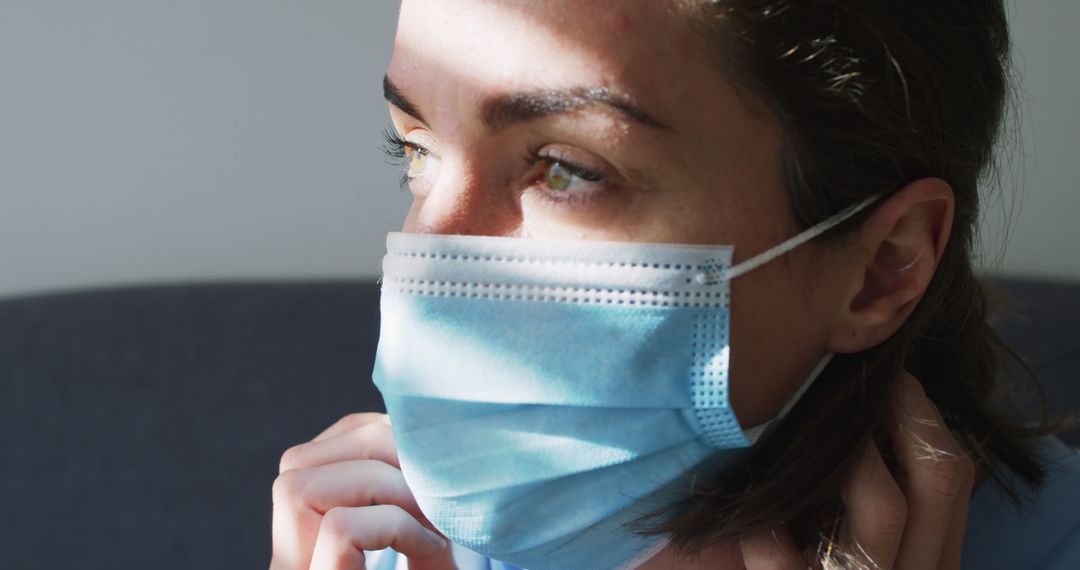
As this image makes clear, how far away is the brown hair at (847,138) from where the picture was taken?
1015 mm

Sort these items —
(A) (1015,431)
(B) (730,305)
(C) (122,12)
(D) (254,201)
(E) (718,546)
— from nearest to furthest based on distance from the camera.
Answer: (B) (730,305)
(E) (718,546)
(A) (1015,431)
(C) (122,12)
(D) (254,201)

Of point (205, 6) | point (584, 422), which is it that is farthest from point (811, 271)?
point (205, 6)

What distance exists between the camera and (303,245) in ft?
7.49

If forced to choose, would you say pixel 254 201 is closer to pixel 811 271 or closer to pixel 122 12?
pixel 122 12

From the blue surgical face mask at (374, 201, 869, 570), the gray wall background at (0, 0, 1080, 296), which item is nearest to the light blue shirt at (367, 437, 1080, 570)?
the blue surgical face mask at (374, 201, 869, 570)

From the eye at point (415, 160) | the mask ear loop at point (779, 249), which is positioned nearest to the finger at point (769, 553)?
the mask ear loop at point (779, 249)

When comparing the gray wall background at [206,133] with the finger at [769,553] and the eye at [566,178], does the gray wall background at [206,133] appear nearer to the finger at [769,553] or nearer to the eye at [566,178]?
the finger at [769,553]

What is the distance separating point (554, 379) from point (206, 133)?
135 cm

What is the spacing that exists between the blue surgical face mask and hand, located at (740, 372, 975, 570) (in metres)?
0.14

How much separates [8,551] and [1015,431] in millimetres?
1811

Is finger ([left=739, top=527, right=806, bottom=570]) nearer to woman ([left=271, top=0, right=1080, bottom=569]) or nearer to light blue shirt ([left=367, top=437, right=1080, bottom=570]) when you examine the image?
woman ([left=271, top=0, right=1080, bottom=569])

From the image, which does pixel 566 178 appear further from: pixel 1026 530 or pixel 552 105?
pixel 1026 530

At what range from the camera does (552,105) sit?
1.00 m

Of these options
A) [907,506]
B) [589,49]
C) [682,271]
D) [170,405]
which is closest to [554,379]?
[682,271]
